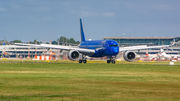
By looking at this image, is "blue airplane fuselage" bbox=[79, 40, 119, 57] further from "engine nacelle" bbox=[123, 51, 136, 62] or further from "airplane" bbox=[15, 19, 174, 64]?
"engine nacelle" bbox=[123, 51, 136, 62]

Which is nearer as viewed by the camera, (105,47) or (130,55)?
(105,47)

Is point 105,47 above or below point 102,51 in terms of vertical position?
above

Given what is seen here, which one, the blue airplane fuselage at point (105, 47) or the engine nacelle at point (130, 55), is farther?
the engine nacelle at point (130, 55)

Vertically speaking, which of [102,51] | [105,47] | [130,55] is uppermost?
[105,47]

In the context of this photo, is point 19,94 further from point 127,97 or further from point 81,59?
point 81,59

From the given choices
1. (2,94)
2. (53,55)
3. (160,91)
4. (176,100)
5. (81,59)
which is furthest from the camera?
(53,55)

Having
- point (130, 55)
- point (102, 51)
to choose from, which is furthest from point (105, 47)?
point (130, 55)

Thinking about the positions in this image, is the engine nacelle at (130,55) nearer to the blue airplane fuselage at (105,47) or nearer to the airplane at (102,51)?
the airplane at (102,51)

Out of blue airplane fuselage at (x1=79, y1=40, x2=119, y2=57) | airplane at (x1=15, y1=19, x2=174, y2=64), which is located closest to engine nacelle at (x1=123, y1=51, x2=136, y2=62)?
airplane at (x1=15, y1=19, x2=174, y2=64)

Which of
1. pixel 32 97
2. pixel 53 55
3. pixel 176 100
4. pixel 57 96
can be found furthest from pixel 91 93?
pixel 53 55

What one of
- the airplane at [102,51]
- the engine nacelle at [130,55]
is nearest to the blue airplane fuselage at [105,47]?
the airplane at [102,51]

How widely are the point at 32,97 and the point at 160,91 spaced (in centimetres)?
904

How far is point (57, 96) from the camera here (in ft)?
69.9

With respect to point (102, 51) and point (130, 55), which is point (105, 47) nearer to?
point (102, 51)
